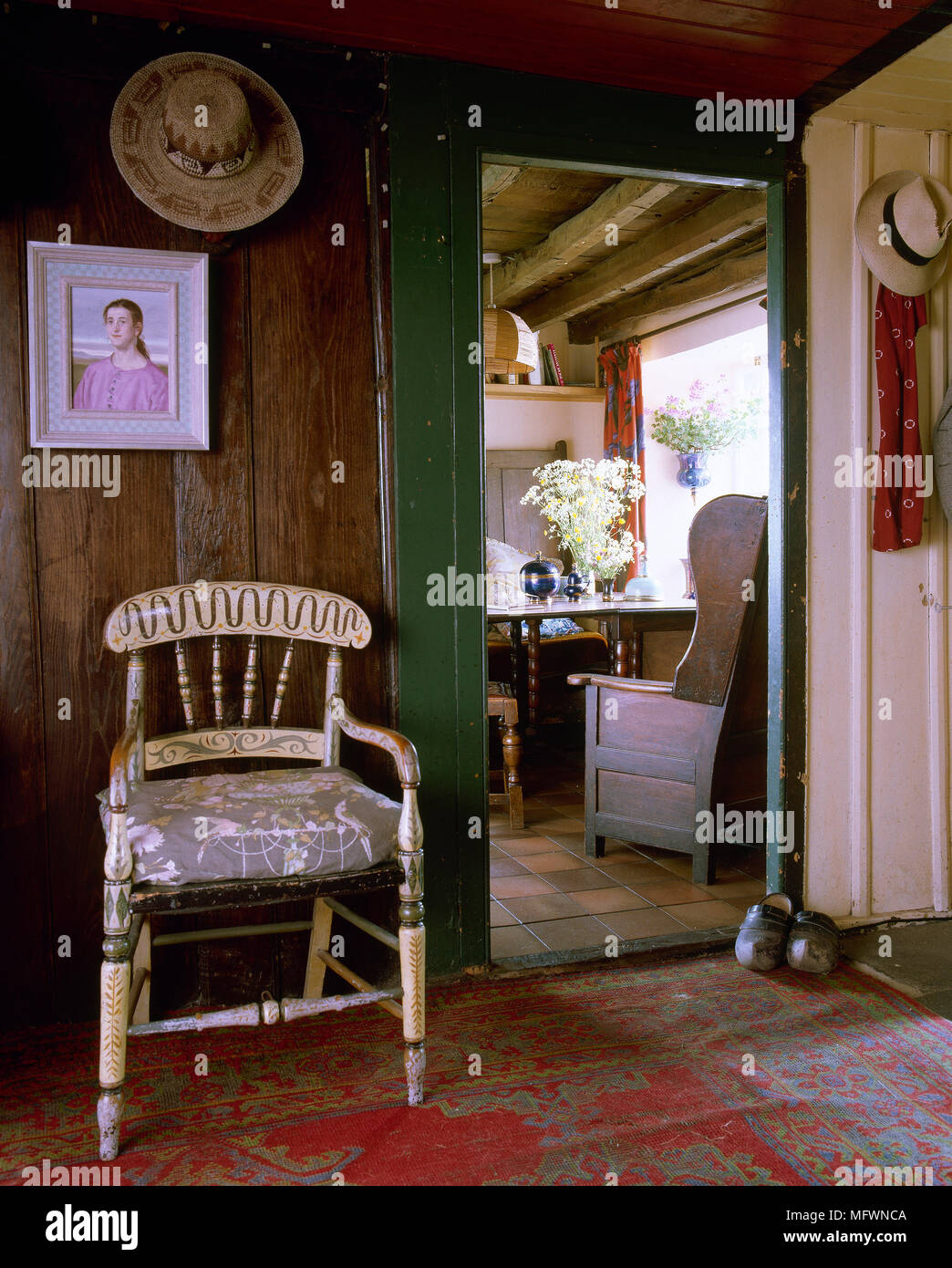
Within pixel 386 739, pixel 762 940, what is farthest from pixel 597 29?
pixel 762 940

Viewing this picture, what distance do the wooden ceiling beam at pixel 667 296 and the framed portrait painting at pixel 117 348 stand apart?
4045 millimetres

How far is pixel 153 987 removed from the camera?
238 centimetres

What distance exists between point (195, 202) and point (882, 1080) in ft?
8.37

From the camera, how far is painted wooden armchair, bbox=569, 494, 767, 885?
3221 mm

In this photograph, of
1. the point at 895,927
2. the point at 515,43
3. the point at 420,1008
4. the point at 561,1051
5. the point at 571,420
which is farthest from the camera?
the point at 571,420

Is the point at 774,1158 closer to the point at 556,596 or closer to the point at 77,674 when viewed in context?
the point at 77,674

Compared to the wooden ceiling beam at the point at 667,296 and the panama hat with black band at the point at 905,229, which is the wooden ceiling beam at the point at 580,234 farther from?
the panama hat with black band at the point at 905,229

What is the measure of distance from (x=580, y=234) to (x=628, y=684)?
325 cm

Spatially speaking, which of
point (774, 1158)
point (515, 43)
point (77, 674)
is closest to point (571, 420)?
point (515, 43)

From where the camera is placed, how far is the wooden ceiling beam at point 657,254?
496cm

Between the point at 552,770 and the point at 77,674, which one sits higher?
the point at 77,674

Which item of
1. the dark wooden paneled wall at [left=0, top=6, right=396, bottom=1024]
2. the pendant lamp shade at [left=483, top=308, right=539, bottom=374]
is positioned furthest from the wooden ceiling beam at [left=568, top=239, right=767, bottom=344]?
the dark wooden paneled wall at [left=0, top=6, right=396, bottom=1024]

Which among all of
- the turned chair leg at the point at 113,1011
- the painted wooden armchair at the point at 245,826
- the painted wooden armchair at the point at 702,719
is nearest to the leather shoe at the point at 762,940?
the painted wooden armchair at the point at 702,719

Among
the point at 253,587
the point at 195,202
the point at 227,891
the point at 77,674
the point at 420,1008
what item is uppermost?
the point at 195,202
